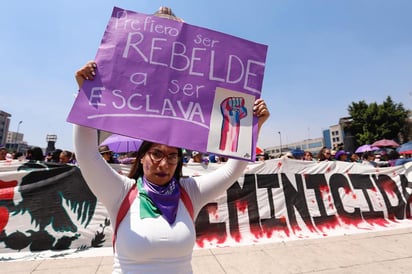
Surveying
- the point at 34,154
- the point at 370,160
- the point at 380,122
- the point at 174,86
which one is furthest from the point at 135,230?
the point at 380,122

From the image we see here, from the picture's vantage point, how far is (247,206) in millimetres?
4789

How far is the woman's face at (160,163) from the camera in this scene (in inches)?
53.2

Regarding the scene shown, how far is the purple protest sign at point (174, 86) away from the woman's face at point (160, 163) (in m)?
0.07

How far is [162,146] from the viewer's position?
1411mm

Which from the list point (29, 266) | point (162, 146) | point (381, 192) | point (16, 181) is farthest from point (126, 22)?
point (381, 192)

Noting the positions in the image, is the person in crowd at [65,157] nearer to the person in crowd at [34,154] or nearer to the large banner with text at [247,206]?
the person in crowd at [34,154]

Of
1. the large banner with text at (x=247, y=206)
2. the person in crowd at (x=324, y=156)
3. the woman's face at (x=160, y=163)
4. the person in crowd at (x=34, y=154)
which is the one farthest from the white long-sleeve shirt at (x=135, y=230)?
the person in crowd at (x=324, y=156)

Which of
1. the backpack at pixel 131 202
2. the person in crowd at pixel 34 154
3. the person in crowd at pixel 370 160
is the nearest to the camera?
the backpack at pixel 131 202

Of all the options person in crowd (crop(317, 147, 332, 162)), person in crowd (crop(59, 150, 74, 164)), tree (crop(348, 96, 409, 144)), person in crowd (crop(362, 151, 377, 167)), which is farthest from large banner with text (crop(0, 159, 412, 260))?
tree (crop(348, 96, 409, 144))

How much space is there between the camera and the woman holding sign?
1.17m

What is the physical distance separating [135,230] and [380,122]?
41.5m

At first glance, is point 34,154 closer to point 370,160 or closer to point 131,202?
point 131,202

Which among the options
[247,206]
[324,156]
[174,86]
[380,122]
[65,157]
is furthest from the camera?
[380,122]

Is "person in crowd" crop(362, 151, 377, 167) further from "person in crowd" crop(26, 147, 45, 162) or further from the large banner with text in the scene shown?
"person in crowd" crop(26, 147, 45, 162)
